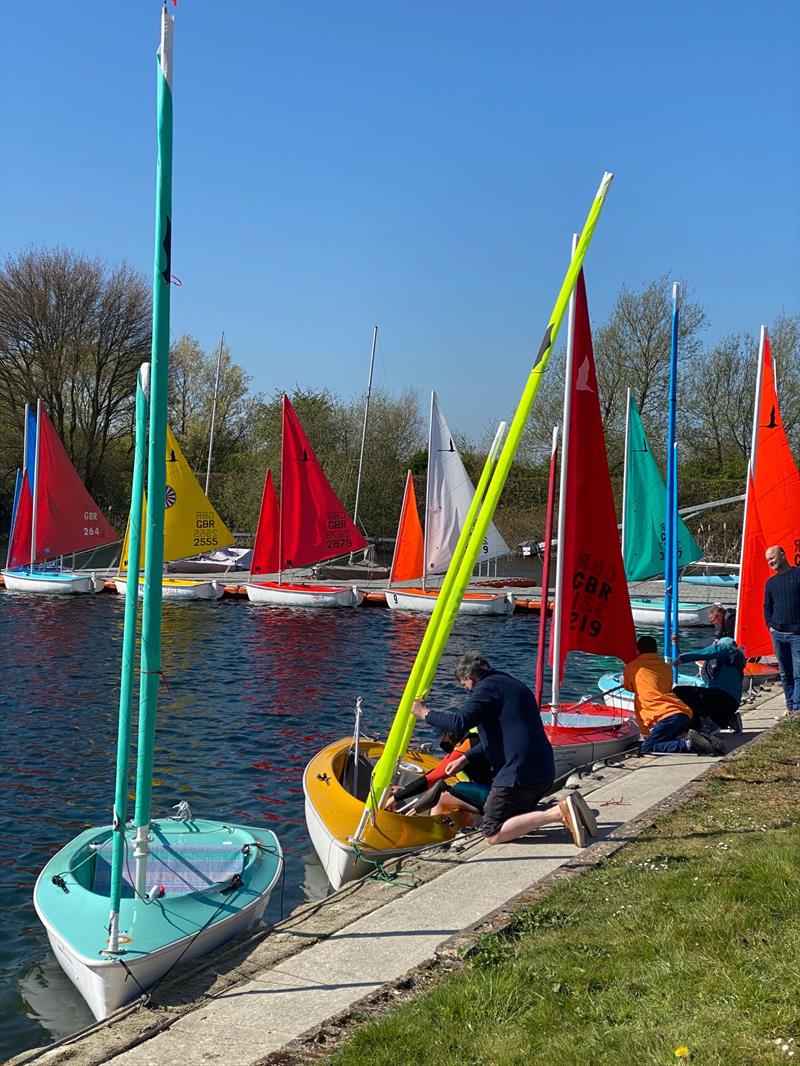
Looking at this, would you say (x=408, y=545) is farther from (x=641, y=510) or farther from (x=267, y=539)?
(x=641, y=510)

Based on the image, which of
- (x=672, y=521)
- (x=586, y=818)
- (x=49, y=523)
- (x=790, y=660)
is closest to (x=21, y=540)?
(x=49, y=523)

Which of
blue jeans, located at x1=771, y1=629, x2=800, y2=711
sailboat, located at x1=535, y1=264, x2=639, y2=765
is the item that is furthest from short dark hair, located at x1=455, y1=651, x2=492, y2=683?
blue jeans, located at x1=771, y1=629, x2=800, y2=711

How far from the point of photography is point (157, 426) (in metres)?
5.98

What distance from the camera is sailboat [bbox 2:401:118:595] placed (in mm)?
28750

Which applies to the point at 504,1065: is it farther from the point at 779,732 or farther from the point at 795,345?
the point at 795,345

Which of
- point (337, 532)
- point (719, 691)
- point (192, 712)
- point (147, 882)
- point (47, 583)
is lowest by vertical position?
point (192, 712)

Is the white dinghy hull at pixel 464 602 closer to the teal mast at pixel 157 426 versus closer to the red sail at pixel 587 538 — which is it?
the red sail at pixel 587 538

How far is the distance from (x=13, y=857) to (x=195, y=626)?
16111mm

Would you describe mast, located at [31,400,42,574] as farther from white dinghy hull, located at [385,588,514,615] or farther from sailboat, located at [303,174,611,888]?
sailboat, located at [303,174,611,888]

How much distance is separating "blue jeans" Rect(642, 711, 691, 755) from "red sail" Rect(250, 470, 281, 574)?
1979 centimetres

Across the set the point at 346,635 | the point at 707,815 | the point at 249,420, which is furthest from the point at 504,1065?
the point at 249,420

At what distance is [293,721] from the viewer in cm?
1491

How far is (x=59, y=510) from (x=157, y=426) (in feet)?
82.2

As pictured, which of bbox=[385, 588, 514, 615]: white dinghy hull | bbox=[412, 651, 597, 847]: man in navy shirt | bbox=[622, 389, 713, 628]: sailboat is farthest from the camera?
bbox=[385, 588, 514, 615]: white dinghy hull
